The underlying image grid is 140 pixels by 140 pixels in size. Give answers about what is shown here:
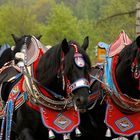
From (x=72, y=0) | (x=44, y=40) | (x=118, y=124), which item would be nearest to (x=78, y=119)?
(x=118, y=124)

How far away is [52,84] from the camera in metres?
5.74

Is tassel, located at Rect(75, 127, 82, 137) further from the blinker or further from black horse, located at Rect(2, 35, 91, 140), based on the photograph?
the blinker

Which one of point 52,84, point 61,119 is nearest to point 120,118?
point 61,119

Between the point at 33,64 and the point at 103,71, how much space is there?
1.01 m

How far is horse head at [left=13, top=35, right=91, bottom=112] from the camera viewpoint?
5211 mm

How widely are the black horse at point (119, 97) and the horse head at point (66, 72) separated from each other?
0.58 m

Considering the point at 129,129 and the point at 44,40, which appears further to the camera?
the point at 44,40

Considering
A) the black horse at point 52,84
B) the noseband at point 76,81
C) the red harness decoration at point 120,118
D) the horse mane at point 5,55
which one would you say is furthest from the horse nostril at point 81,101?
the horse mane at point 5,55

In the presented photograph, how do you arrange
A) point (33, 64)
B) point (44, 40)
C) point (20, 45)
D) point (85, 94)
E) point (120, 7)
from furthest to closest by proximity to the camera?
point (44, 40)
point (120, 7)
point (20, 45)
point (33, 64)
point (85, 94)

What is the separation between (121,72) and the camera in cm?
604

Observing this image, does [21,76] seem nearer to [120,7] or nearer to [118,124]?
[118,124]

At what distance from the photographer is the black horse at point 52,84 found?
531 centimetres

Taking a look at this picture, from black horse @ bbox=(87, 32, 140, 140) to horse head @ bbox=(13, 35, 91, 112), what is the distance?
1.92 ft

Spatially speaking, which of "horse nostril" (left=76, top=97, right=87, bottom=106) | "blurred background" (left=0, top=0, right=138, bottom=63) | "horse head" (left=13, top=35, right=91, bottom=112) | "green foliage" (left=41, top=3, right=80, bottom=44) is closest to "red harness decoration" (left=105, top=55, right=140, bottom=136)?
"horse head" (left=13, top=35, right=91, bottom=112)
